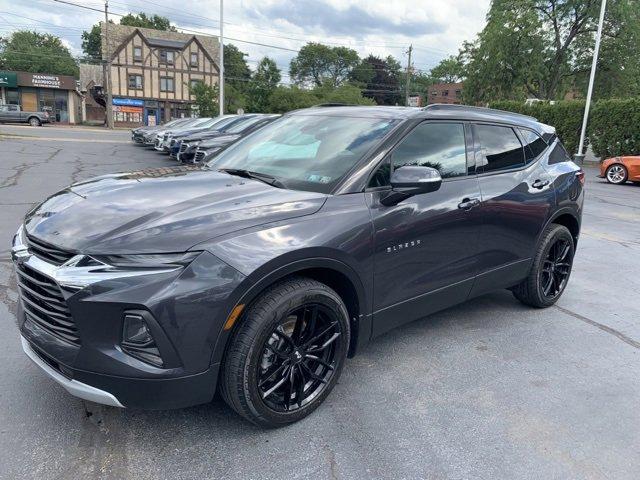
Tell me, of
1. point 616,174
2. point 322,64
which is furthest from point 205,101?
point 322,64

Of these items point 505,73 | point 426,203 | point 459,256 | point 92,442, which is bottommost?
point 92,442

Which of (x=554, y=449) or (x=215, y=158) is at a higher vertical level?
(x=215, y=158)

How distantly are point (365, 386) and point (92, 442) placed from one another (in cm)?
162

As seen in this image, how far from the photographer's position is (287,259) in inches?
102

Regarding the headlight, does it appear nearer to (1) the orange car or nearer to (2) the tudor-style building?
(1) the orange car

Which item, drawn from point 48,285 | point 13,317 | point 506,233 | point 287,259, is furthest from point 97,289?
point 506,233

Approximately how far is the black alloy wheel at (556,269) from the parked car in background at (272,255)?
0.59 m

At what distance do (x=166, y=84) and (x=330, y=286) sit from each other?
200 ft

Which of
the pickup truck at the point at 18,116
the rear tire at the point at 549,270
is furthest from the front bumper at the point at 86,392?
the pickup truck at the point at 18,116

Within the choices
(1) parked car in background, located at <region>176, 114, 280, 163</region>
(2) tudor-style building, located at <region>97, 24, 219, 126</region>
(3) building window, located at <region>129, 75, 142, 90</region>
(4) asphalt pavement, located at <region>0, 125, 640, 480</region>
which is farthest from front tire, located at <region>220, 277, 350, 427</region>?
(3) building window, located at <region>129, 75, 142, 90</region>

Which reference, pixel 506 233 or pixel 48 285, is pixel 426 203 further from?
pixel 48 285

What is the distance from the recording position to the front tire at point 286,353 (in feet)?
8.34

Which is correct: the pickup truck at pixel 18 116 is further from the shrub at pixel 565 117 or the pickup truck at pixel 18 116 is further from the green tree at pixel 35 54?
the green tree at pixel 35 54

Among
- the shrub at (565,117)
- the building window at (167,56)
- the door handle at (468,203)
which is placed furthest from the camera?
the building window at (167,56)
